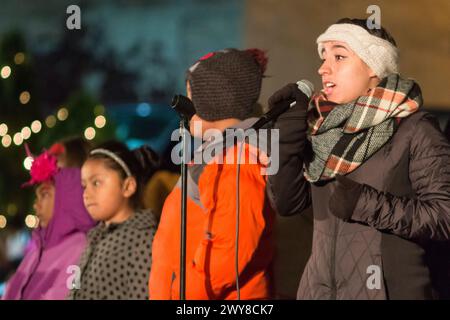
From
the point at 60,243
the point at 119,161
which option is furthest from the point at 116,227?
the point at 60,243

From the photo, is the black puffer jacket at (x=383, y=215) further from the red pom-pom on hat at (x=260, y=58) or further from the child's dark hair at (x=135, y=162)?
the child's dark hair at (x=135, y=162)

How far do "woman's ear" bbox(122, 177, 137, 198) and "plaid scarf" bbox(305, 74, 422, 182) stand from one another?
138 cm

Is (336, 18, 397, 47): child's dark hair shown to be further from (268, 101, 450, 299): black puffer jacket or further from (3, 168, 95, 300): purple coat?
(3, 168, 95, 300): purple coat

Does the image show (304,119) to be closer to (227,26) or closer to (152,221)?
(152,221)

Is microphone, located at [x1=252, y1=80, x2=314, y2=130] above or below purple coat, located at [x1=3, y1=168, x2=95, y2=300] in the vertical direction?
above

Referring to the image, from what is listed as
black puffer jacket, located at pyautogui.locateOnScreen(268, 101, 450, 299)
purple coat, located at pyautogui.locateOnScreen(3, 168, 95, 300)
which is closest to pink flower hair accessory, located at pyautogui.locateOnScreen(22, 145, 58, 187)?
purple coat, located at pyautogui.locateOnScreen(3, 168, 95, 300)

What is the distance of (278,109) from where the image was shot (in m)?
3.29

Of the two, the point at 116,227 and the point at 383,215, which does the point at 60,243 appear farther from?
the point at 383,215

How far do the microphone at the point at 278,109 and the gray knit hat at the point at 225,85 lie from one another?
54 centimetres

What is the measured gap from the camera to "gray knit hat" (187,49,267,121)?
3875mm

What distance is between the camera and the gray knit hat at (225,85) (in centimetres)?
388

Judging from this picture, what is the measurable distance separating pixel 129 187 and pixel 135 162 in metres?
0.13

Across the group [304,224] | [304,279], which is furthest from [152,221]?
[304,279]

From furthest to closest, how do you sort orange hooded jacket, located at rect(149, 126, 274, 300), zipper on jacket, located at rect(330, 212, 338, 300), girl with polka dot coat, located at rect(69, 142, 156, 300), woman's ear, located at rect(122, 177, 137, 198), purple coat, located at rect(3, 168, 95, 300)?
purple coat, located at rect(3, 168, 95, 300)
woman's ear, located at rect(122, 177, 137, 198)
girl with polka dot coat, located at rect(69, 142, 156, 300)
orange hooded jacket, located at rect(149, 126, 274, 300)
zipper on jacket, located at rect(330, 212, 338, 300)
